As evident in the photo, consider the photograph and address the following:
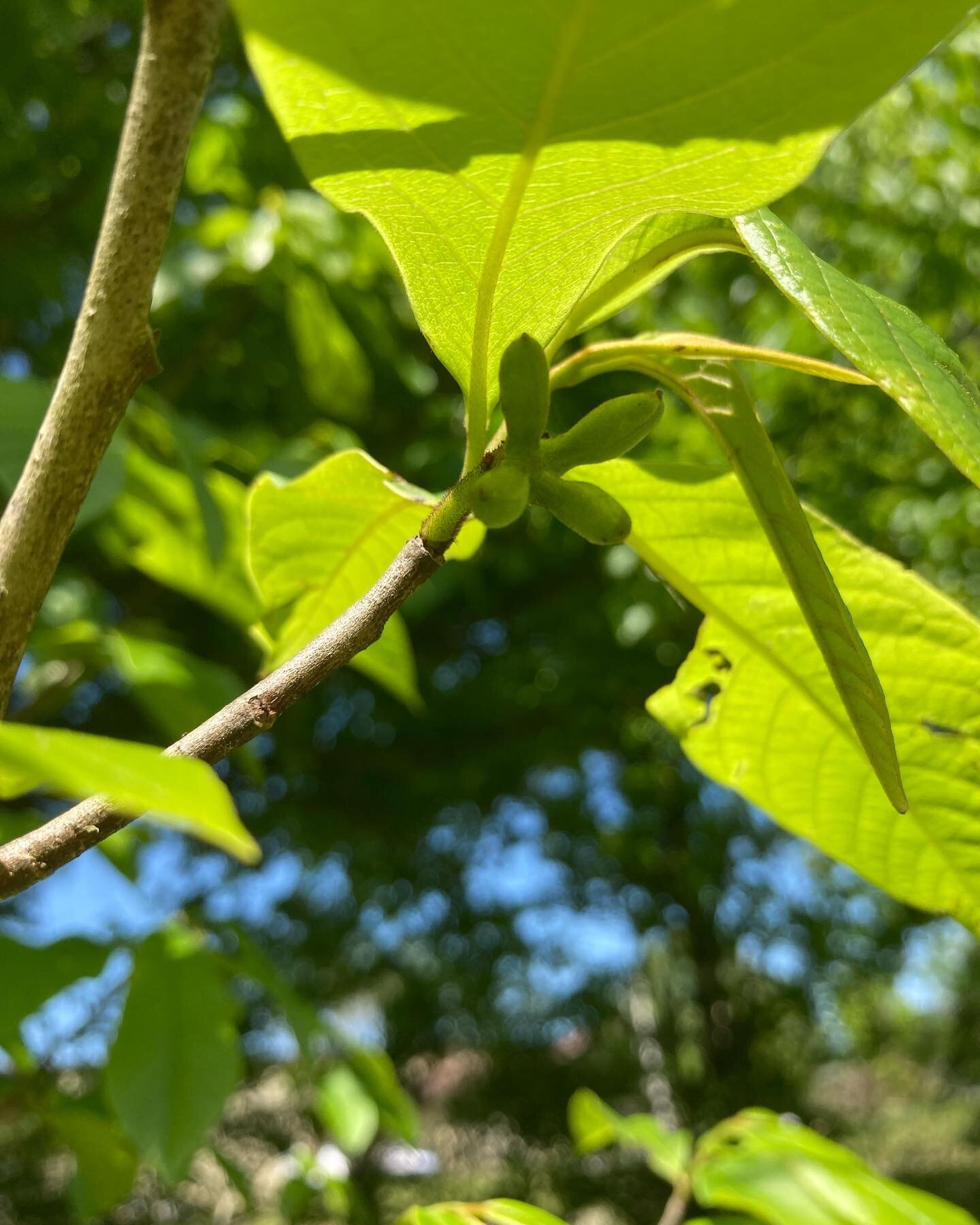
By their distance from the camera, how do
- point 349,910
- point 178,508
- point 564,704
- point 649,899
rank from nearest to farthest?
point 178,508
point 564,704
point 349,910
point 649,899

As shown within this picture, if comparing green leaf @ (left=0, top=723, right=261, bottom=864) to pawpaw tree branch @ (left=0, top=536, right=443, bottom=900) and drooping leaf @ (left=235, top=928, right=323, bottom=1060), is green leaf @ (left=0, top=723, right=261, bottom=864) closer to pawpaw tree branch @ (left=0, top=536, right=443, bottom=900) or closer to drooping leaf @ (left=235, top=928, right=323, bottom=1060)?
pawpaw tree branch @ (left=0, top=536, right=443, bottom=900)

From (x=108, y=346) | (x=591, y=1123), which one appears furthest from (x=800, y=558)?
(x=591, y=1123)

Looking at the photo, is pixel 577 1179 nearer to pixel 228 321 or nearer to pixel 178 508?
pixel 228 321

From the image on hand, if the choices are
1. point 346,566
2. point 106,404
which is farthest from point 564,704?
point 106,404

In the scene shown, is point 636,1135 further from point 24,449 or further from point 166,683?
point 24,449

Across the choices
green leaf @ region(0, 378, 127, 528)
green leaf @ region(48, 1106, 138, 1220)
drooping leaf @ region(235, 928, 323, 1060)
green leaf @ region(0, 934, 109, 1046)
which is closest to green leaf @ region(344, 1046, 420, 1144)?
drooping leaf @ region(235, 928, 323, 1060)
